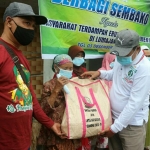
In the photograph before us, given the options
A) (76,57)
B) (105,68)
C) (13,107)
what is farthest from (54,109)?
(105,68)

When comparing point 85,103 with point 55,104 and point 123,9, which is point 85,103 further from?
point 123,9

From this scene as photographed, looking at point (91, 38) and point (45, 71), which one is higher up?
point (91, 38)

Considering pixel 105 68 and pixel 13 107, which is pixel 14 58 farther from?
pixel 105 68

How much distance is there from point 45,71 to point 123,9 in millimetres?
1610

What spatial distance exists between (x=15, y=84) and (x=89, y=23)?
73.9 inches

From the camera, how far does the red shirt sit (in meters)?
1.59

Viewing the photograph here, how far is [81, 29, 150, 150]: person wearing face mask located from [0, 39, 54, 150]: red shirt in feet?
2.65

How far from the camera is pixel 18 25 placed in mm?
1707

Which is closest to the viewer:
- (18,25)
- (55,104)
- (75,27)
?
(18,25)

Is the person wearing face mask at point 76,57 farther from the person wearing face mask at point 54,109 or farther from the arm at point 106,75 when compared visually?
the person wearing face mask at point 54,109

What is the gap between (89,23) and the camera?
319 cm

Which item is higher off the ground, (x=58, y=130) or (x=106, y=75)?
(x=106, y=75)

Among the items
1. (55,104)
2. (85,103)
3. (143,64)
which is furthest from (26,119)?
(143,64)

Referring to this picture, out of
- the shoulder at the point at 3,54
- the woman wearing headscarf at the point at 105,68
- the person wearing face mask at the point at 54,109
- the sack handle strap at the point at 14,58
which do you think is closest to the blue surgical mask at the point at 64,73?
the person wearing face mask at the point at 54,109
